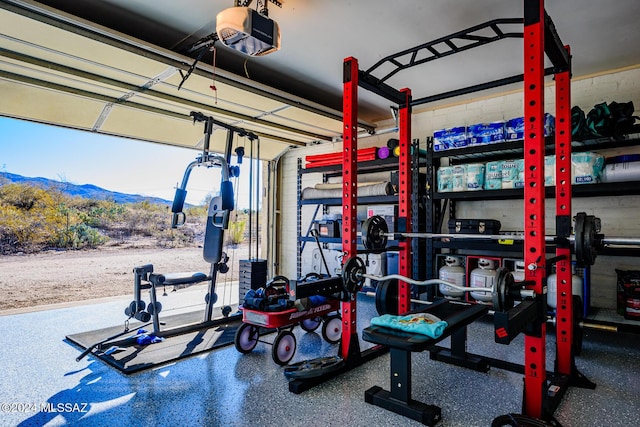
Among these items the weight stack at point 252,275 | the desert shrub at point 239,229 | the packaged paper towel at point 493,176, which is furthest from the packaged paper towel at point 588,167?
the desert shrub at point 239,229

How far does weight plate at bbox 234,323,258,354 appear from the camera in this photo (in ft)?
10.2

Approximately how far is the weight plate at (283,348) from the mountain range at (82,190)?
11.4 ft

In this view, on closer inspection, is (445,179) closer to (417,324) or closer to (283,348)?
(417,324)

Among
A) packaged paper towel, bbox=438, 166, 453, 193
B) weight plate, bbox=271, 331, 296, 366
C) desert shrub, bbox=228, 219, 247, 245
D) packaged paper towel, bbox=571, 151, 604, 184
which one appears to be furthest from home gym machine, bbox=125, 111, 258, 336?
packaged paper towel, bbox=571, 151, 604, 184

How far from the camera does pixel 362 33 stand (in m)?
3.16

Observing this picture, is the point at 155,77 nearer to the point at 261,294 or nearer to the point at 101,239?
the point at 261,294

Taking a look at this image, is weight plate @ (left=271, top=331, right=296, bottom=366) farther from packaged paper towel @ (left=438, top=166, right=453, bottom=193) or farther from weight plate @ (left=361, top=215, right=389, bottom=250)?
packaged paper towel @ (left=438, top=166, right=453, bottom=193)

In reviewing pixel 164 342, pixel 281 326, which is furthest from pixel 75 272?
pixel 281 326

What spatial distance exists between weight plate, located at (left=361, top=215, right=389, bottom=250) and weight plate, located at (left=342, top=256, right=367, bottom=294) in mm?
159

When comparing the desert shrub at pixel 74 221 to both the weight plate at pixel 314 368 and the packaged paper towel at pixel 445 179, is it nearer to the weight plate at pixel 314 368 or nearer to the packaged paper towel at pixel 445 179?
the packaged paper towel at pixel 445 179

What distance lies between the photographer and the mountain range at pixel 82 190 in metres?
4.18

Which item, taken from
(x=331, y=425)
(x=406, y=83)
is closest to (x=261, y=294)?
(x=331, y=425)

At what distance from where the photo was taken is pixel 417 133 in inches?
207

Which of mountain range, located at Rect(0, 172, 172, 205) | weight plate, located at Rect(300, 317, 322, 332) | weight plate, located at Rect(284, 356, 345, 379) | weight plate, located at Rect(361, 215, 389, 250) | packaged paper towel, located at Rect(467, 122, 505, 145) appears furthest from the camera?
mountain range, located at Rect(0, 172, 172, 205)
